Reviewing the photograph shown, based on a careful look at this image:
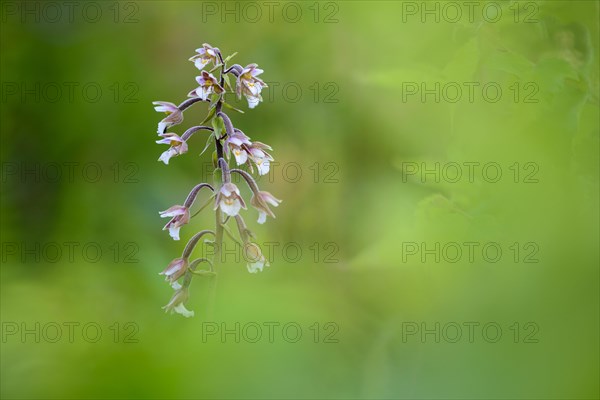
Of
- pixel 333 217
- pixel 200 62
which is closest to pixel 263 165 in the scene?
pixel 200 62

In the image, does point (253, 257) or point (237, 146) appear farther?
point (253, 257)

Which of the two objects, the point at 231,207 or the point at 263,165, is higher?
the point at 263,165

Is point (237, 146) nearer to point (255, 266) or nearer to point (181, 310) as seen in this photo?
point (255, 266)

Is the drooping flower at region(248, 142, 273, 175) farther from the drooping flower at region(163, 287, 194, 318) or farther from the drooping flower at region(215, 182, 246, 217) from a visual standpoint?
the drooping flower at region(163, 287, 194, 318)

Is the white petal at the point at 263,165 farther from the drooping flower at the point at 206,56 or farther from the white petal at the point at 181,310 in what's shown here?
the white petal at the point at 181,310

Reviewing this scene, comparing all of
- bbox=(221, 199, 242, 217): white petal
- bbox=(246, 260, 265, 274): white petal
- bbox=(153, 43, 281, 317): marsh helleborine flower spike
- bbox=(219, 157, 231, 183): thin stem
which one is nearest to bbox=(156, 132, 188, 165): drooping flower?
bbox=(153, 43, 281, 317): marsh helleborine flower spike

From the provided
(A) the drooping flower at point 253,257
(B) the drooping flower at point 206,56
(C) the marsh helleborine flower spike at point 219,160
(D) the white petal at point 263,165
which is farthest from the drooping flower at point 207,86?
(A) the drooping flower at point 253,257

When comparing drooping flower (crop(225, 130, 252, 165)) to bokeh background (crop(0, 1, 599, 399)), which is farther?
drooping flower (crop(225, 130, 252, 165))
